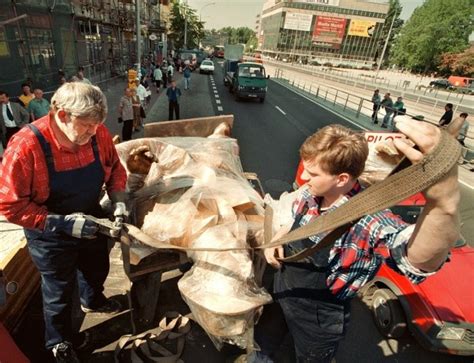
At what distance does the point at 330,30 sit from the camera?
3578 inches

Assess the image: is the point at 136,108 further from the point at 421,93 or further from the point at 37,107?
the point at 421,93

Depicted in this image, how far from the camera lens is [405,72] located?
6438cm

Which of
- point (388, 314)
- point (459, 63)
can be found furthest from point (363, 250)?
point (459, 63)

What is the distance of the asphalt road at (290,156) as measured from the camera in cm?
319

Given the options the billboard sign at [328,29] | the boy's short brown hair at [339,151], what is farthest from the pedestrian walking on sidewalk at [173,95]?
the billboard sign at [328,29]

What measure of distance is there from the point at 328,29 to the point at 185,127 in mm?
101382

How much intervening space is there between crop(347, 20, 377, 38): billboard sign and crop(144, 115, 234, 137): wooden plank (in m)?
105

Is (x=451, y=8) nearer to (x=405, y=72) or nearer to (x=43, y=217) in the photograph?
(x=405, y=72)

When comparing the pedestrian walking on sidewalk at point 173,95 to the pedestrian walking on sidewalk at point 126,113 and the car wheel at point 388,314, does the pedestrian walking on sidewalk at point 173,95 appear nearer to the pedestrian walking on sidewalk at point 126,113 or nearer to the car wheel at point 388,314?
the pedestrian walking on sidewalk at point 126,113

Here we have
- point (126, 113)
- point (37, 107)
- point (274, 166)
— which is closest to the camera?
point (37, 107)

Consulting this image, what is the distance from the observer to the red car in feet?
9.41

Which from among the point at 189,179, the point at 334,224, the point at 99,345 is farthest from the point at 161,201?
the point at 334,224

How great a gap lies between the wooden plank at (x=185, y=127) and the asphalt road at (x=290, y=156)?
6.99 feet

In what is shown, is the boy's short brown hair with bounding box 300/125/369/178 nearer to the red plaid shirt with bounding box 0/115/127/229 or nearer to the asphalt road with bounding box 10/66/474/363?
the red plaid shirt with bounding box 0/115/127/229
